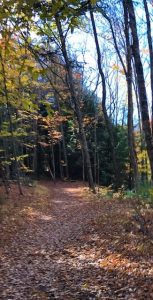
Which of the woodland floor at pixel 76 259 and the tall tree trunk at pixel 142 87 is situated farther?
the tall tree trunk at pixel 142 87

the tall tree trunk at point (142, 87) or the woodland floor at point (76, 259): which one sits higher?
the tall tree trunk at point (142, 87)

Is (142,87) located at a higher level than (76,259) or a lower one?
higher

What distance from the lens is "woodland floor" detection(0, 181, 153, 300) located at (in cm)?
553

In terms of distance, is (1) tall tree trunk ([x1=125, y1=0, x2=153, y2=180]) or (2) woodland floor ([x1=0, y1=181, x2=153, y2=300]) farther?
(1) tall tree trunk ([x1=125, y1=0, x2=153, y2=180])

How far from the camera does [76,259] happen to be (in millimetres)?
7410

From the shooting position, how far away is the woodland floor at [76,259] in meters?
5.53

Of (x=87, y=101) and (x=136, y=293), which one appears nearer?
(x=136, y=293)

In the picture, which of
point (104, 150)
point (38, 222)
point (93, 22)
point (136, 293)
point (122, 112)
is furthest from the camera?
point (122, 112)

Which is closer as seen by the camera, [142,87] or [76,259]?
[76,259]

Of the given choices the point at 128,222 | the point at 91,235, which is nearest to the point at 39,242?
the point at 91,235

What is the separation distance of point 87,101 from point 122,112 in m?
10.5

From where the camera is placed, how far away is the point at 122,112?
46.1 metres

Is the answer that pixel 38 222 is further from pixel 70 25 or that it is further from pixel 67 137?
pixel 67 137

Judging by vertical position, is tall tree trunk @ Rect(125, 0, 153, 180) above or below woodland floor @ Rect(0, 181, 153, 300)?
above
